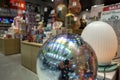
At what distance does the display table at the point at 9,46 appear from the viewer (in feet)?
19.0

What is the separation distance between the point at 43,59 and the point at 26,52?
351 centimetres

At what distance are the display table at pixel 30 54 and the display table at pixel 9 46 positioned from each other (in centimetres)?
191

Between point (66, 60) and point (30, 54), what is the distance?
3.30 m

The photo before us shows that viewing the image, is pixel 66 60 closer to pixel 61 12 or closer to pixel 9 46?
pixel 61 12

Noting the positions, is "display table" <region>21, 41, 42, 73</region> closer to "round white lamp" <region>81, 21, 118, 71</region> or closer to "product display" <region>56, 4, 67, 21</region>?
"product display" <region>56, 4, 67, 21</region>

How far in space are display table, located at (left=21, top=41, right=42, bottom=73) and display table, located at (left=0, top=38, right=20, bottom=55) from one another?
1909 millimetres

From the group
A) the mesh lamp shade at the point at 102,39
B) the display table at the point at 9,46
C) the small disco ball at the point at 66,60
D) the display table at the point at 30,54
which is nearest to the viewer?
the small disco ball at the point at 66,60

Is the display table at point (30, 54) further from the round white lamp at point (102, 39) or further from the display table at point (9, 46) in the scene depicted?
the round white lamp at point (102, 39)

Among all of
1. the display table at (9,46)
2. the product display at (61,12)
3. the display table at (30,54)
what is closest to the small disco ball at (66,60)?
the display table at (30,54)

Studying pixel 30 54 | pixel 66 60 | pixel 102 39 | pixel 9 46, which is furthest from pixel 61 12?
pixel 9 46

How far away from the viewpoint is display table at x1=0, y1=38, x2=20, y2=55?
5787 mm

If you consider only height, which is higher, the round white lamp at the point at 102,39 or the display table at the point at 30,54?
the round white lamp at the point at 102,39

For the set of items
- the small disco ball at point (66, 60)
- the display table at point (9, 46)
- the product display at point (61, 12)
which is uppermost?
the product display at point (61, 12)

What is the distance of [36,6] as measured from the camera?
501 inches
